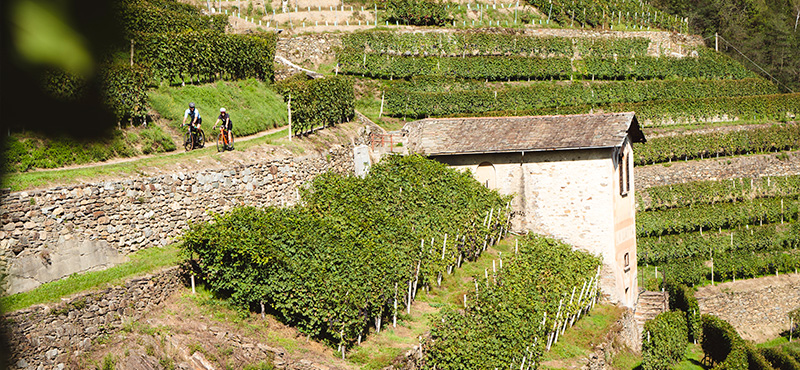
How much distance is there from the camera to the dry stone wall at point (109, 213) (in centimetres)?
Answer: 1257

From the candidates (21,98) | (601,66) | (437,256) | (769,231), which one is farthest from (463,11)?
(21,98)

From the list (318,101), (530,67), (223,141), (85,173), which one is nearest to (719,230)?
(530,67)

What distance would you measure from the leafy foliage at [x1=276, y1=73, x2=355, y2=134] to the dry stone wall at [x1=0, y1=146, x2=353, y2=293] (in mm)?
3834

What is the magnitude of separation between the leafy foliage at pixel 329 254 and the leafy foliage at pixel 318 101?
3.15 metres

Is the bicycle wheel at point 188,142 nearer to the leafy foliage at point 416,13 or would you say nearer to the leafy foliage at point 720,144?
the leafy foliage at point 720,144

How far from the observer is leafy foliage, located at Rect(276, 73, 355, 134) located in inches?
956

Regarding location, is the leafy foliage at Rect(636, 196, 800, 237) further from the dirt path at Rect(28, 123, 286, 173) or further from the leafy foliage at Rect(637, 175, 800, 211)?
the dirt path at Rect(28, 123, 286, 173)

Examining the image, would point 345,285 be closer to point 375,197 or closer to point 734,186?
point 375,197

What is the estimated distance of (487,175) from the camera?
27.0 m

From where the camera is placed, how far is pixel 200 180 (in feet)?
58.4

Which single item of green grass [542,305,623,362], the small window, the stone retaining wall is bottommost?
green grass [542,305,623,362]

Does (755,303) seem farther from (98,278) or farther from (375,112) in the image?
(98,278)

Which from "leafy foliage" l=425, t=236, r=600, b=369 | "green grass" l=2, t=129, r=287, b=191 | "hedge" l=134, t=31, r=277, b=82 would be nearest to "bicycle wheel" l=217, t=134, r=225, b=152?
"green grass" l=2, t=129, r=287, b=191

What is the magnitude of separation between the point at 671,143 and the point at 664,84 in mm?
8434
